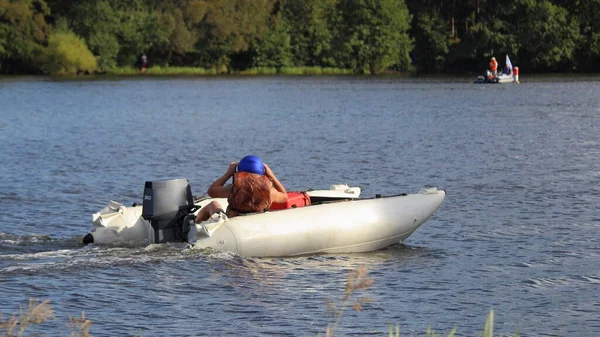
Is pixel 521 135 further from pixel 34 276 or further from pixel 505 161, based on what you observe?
pixel 34 276

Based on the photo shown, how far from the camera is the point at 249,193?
1423 cm

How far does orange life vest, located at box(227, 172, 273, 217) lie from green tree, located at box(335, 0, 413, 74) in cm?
8531

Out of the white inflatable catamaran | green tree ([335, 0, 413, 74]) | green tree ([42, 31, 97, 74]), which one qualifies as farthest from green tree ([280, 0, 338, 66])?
the white inflatable catamaran

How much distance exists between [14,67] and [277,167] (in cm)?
7816

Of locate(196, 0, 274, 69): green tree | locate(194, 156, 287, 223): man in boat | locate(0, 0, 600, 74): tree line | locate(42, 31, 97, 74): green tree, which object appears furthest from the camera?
locate(196, 0, 274, 69): green tree

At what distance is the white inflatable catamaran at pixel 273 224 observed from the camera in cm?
1392

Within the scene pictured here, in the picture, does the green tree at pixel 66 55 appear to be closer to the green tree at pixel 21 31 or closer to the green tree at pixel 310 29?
the green tree at pixel 21 31

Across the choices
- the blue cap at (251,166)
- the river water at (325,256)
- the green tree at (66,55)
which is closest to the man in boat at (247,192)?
the blue cap at (251,166)

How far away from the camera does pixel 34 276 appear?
43.3 feet

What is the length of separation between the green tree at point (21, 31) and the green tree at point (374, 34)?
992 inches

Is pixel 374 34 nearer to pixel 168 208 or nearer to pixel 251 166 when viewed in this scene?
pixel 251 166

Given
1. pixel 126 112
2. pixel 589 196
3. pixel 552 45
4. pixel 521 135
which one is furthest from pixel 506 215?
pixel 552 45

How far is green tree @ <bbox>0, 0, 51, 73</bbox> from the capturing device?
92875 mm

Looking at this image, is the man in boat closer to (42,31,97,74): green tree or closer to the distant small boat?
the distant small boat
